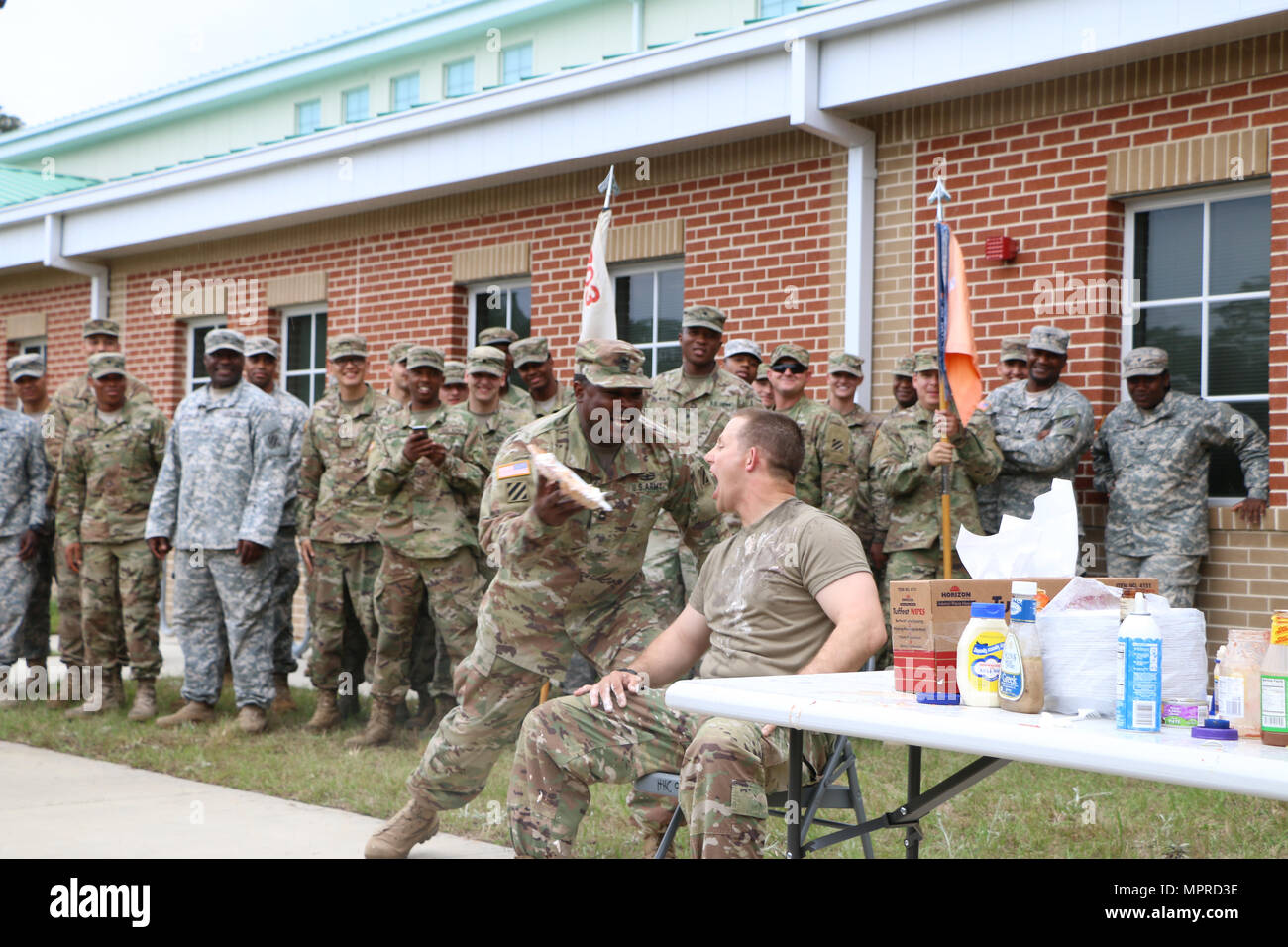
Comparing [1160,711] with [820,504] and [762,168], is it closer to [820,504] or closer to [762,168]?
[820,504]

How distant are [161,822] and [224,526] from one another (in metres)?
2.64

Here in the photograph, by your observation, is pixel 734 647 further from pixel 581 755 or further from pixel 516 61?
pixel 516 61

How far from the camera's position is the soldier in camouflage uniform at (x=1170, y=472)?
696cm

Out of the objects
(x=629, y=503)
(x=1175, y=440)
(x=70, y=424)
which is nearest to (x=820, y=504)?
(x=1175, y=440)

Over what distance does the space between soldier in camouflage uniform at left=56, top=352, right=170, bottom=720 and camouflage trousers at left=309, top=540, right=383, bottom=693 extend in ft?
3.94

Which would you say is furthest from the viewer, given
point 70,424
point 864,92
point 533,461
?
point 70,424

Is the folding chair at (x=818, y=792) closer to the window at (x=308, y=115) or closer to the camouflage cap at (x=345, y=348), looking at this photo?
the camouflage cap at (x=345, y=348)

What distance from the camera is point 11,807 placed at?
6.17 m

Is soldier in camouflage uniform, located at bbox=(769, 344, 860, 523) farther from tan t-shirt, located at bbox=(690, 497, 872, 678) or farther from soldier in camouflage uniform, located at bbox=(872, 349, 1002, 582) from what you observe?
tan t-shirt, located at bbox=(690, 497, 872, 678)

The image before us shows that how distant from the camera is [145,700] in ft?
28.4

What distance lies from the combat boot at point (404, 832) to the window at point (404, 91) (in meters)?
23.8

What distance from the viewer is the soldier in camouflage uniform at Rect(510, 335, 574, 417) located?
8367 millimetres

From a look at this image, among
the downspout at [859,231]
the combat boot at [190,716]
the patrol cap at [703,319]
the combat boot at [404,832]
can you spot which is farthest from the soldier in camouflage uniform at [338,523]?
the combat boot at [404,832]
